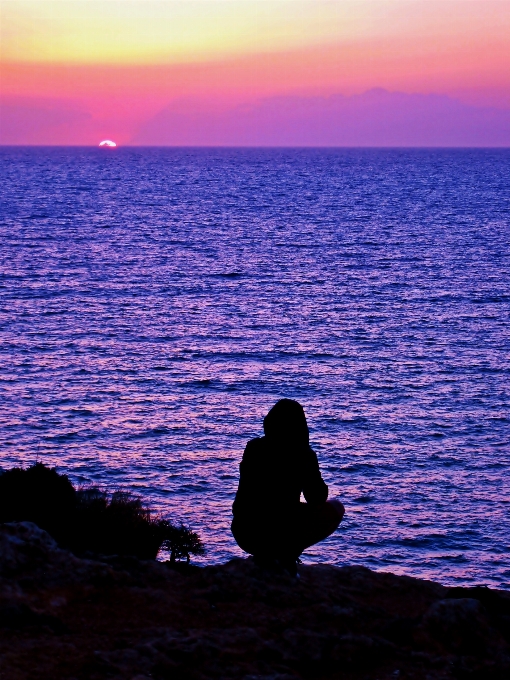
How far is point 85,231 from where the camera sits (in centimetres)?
11094

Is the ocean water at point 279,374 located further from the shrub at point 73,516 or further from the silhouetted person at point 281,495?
the silhouetted person at point 281,495

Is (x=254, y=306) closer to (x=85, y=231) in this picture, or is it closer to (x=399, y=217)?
(x=85, y=231)

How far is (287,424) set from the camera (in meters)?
7.53

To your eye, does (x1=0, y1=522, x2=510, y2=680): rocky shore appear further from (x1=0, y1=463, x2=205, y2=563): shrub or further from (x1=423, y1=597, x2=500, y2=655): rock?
(x1=0, y1=463, x2=205, y2=563): shrub

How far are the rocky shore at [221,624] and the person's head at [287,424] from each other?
138 cm

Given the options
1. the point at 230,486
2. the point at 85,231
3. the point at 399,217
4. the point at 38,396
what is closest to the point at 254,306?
the point at 38,396

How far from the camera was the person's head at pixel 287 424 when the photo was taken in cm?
753

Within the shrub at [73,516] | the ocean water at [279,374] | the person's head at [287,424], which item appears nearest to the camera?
the person's head at [287,424]

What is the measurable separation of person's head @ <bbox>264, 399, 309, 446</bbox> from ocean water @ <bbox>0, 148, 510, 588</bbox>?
21.3 metres

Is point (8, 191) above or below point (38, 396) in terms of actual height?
above

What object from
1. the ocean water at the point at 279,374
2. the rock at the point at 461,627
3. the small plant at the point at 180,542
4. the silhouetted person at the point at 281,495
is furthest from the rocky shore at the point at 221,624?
the ocean water at the point at 279,374

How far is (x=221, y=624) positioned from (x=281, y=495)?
52.9 inches

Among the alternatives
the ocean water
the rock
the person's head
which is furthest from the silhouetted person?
the ocean water

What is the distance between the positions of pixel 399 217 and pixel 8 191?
252 feet
